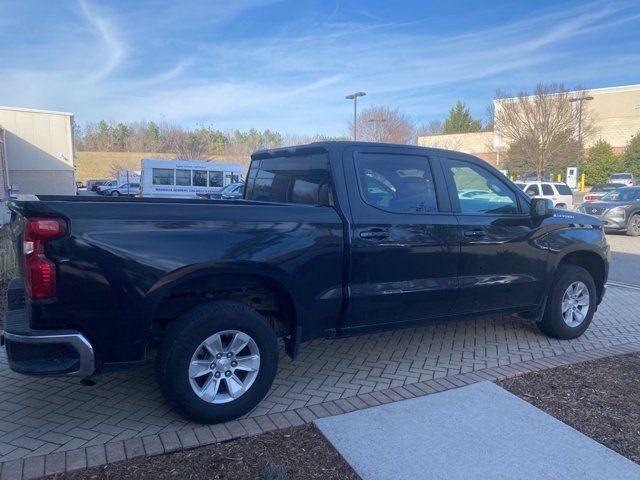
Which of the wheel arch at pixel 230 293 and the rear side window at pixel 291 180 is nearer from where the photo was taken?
the wheel arch at pixel 230 293

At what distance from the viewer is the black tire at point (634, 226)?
54.2 ft

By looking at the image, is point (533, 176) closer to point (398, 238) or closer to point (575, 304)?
point (575, 304)

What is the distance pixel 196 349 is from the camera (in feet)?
10.9

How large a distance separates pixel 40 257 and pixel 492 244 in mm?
3594

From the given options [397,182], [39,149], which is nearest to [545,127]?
[39,149]

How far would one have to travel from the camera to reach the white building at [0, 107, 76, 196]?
33.0 m

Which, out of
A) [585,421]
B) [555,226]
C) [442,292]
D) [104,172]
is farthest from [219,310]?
[104,172]

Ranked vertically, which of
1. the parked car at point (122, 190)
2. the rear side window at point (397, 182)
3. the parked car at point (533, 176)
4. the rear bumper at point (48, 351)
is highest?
the parked car at point (533, 176)

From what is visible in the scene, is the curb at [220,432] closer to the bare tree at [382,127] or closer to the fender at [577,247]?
the fender at [577,247]

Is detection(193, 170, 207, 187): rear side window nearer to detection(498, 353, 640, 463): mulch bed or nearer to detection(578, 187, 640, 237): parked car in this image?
detection(578, 187, 640, 237): parked car

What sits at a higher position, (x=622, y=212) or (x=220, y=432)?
(x=622, y=212)

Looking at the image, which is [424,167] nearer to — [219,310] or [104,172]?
[219,310]

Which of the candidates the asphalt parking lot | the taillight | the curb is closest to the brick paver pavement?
the curb

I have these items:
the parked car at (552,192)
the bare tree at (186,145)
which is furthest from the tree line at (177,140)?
the parked car at (552,192)
